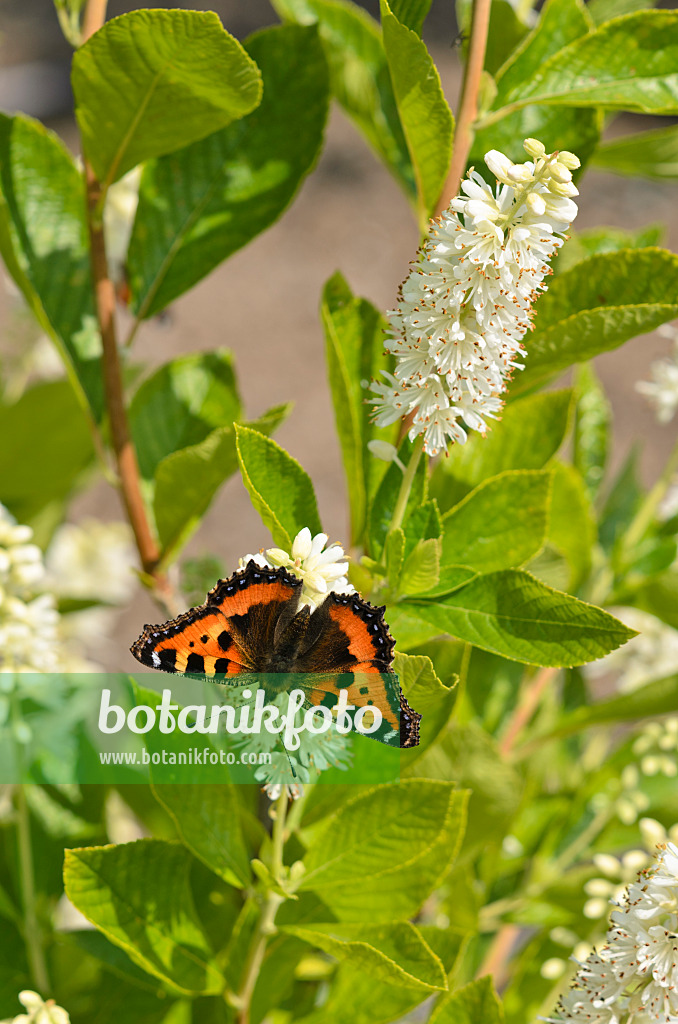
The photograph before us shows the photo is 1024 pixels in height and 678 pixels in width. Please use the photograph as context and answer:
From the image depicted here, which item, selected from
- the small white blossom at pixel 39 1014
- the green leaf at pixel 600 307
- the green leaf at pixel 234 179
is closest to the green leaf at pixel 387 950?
the small white blossom at pixel 39 1014

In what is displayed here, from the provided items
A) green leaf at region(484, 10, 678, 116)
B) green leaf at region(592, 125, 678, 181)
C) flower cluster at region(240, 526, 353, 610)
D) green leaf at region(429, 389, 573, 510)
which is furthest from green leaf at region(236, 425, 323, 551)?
green leaf at region(592, 125, 678, 181)

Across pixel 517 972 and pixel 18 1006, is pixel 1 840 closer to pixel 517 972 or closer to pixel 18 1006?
pixel 18 1006

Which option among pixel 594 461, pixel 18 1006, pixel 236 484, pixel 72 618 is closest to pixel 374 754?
pixel 18 1006

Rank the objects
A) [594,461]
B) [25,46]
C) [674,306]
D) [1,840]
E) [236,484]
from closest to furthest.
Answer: [674,306], [1,840], [594,461], [236,484], [25,46]

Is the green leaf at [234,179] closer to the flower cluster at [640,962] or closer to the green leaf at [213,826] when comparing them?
the green leaf at [213,826]

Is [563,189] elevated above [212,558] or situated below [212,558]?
above

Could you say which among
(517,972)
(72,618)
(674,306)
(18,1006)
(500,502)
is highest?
(674,306)
